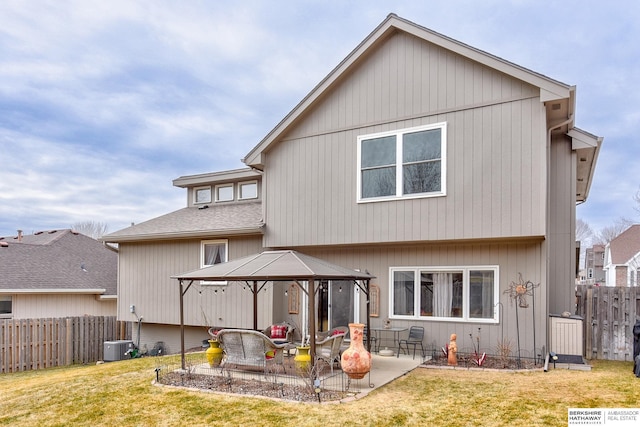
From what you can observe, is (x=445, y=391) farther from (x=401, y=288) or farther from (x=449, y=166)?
(x=449, y=166)

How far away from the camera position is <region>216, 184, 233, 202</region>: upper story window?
1623cm

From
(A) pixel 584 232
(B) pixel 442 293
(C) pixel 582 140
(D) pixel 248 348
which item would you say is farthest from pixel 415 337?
(A) pixel 584 232

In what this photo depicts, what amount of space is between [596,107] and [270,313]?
4196cm

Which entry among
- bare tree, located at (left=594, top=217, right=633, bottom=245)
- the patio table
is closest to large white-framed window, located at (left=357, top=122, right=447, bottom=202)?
the patio table

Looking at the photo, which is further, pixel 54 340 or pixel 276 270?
pixel 54 340

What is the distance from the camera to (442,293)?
35.1 feet

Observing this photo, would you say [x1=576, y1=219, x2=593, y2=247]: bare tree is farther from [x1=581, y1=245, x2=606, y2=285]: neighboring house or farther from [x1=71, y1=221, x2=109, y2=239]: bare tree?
[x1=71, y1=221, x2=109, y2=239]: bare tree

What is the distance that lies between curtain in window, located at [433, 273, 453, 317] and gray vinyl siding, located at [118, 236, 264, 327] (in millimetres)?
4476

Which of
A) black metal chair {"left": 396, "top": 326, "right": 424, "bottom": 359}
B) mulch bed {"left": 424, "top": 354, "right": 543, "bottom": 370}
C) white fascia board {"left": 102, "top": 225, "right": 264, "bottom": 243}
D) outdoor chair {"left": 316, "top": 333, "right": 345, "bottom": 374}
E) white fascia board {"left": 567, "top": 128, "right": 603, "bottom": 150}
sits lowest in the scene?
mulch bed {"left": 424, "top": 354, "right": 543, "bottom": 370}

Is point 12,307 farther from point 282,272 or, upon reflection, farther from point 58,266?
point 282,272

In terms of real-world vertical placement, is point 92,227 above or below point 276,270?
above

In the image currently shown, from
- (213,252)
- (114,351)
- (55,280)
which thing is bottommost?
(114,351)

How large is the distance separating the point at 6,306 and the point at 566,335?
55.8 ft

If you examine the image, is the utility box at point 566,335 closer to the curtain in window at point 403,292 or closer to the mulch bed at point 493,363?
the mulch bed at point 493,363
